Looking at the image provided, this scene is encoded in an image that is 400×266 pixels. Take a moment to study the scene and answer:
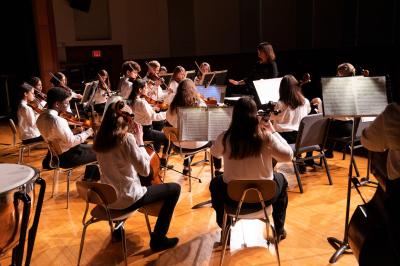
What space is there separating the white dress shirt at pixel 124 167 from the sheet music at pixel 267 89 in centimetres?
187

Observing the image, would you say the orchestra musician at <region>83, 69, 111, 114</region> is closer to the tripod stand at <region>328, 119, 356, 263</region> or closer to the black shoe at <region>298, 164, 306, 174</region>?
the black shoe at <region>298, 164, 306, 174</region>

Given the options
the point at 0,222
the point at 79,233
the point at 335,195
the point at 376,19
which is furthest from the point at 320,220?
the point at 376,19

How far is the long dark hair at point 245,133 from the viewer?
9.02 ft

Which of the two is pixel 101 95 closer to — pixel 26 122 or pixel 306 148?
pixel 26 122

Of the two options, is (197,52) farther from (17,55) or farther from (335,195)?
(335,195)

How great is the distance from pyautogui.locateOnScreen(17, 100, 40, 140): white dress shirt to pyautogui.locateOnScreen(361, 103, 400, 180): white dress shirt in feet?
14.5

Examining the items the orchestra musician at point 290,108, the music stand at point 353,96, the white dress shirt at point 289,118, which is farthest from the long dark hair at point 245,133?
the white dress shirt at point 289,118

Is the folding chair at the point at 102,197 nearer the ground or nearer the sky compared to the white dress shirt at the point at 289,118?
nearer the ground

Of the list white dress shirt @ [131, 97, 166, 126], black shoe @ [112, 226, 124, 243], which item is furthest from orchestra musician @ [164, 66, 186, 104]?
black shoe @ [112, 226, 124, 243]

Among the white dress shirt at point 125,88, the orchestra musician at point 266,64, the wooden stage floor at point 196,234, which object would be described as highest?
the orchestra musician at point 266,64

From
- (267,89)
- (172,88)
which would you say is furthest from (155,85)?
(267,89)

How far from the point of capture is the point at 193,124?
360cm

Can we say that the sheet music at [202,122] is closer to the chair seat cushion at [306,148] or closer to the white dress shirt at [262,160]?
the white dress shirt at [262,160]

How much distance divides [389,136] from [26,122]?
4574mm
